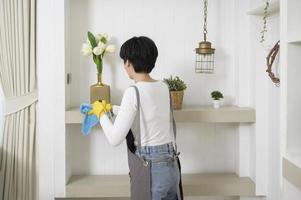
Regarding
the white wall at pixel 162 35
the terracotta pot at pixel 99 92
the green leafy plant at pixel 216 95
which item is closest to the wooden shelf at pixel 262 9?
the white wall at pixel 162 35

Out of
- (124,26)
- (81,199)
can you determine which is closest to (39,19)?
(124,26)

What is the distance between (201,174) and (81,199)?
0.85 metres

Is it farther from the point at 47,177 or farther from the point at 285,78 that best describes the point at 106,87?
the point at 285,78

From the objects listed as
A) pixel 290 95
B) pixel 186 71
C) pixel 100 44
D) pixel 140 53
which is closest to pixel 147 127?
pixel 140 53

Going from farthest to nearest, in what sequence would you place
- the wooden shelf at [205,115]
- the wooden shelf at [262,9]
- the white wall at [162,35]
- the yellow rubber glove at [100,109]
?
the white wall at [162,35] < the wooden shelf at [205,115] < the wooden shelf at [262,9] < the yellow rubber glove at [100,109]

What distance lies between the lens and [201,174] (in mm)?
2637

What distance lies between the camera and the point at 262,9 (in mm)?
Result: 2215

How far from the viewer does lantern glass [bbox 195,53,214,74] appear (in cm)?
259

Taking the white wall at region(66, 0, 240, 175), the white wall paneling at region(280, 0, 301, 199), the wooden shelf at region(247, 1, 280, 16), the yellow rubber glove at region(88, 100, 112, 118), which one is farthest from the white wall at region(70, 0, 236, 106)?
the white wall paneling at region(280, 0, 301, 199)

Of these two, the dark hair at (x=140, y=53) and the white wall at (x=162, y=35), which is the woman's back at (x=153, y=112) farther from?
the white wall at (x=162, y=35)

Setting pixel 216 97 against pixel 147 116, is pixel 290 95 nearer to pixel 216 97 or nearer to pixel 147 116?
pixel 147 116

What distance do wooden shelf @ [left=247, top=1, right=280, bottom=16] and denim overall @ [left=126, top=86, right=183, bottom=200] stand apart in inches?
36.5

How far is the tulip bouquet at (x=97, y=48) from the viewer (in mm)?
2400

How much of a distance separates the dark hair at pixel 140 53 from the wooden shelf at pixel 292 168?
0.73 m
